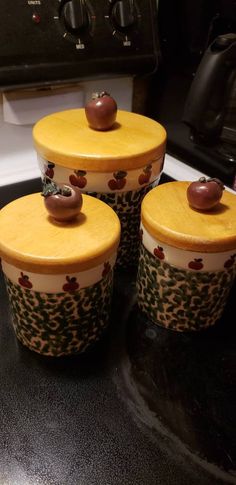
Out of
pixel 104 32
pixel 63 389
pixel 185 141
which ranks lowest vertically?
pixel 63 389

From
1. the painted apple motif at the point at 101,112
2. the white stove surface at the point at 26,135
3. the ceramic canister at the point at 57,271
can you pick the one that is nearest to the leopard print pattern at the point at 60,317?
the ceramic canister at the point at 57,271

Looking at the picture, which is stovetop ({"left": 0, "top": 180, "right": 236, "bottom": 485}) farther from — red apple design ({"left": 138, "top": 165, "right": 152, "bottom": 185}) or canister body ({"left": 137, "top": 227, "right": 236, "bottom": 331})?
red apple design ({"left": 138, "top": 165, "right": 152, "bottom": 185})

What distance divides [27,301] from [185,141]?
1.69ft

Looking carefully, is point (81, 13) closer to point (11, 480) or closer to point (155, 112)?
point (155, 112)

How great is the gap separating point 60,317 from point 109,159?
0.23m

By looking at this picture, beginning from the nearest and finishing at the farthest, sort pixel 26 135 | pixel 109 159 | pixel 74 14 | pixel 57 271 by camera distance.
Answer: pixel 57 271 < pixel 109 159 < pixel 74 14 < pixel 26 135

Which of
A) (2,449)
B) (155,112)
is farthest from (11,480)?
(155,112)

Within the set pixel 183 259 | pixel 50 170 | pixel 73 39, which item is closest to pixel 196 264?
pixel 183 259

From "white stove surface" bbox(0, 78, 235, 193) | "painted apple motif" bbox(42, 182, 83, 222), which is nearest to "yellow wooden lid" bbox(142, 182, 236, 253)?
"painted apple motif" bbox(42, 182, 83, 222)

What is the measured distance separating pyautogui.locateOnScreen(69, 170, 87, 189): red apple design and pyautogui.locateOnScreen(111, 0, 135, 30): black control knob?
33cm

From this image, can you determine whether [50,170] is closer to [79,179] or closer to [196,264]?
[79,179]

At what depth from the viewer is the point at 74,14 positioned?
696mm

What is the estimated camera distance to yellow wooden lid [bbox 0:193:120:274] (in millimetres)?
469

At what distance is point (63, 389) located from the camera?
520 mm
